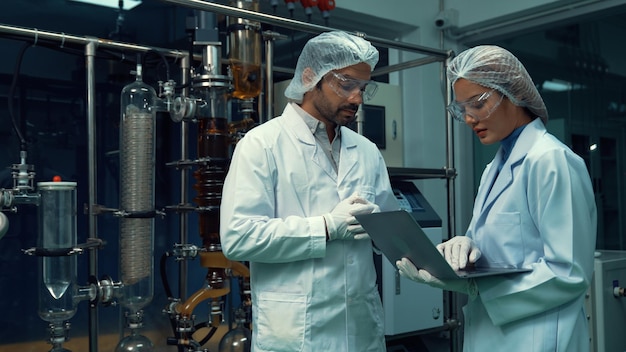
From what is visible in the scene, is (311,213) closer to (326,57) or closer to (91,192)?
(326,57)

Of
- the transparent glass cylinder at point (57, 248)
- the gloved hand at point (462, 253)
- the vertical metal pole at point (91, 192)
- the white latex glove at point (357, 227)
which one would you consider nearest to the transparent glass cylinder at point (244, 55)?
the vertical metal pole at point (91, 192)

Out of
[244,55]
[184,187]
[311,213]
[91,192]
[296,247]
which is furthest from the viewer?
[184,187]

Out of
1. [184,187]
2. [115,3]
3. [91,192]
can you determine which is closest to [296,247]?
[91,192]

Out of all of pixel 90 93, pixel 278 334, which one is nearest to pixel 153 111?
pixel 90 93

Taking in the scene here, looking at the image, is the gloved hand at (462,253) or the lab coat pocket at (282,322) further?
the lab coat pocket at (282,322)

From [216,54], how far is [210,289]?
78 cm

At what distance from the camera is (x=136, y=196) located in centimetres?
192

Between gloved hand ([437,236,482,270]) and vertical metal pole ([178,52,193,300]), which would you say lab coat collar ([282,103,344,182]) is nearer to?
gloved hand ([437,236,482,270])

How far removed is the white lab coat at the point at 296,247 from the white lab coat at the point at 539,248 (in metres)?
0.34

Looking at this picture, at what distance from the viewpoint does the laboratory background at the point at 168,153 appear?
75.8 inches

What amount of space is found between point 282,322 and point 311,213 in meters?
0.29

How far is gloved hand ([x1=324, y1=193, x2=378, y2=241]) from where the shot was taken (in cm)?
154

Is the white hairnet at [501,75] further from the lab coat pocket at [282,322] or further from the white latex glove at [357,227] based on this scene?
the lab coat pocket at [282,322]

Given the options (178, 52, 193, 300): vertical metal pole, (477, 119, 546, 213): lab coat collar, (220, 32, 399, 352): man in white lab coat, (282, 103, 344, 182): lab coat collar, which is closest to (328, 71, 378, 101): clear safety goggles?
(220, 32, 399, 352): man in white lab coat
